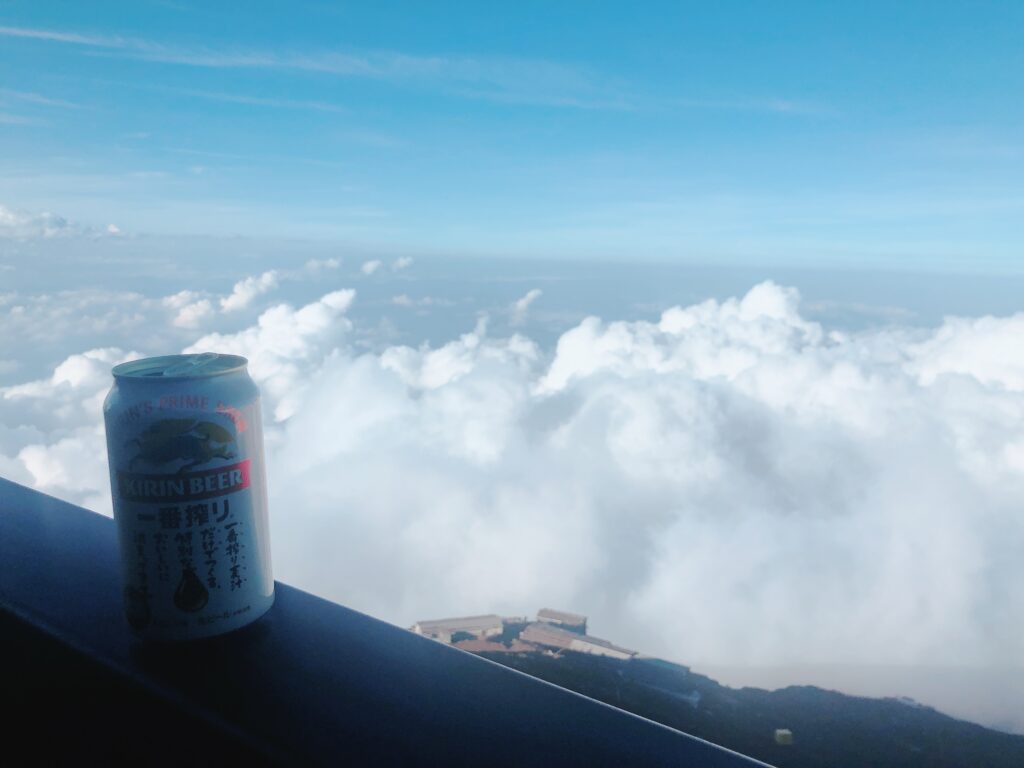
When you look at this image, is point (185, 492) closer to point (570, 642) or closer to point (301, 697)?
point (301, 697)

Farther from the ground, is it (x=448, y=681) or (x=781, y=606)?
(x=448, y=681)

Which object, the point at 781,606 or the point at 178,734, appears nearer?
the point at 178,734

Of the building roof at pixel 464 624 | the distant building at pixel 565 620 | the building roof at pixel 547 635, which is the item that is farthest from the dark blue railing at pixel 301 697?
Answer: the distant building at pixel 565 620

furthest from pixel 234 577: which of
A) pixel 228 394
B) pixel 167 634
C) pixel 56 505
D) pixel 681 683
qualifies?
pixel 681 683

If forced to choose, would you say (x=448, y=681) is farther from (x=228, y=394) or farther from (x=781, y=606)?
(x=781, y=606)

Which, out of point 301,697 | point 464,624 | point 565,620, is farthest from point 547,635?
point 301,697

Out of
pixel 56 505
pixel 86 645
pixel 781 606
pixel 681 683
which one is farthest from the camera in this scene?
pixel 781 606
